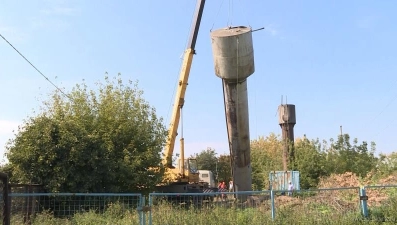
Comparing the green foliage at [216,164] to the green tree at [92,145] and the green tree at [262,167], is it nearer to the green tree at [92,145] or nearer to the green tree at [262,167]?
the green tree at [262,167]

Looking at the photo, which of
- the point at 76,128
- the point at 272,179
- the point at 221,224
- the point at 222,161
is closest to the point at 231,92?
the point at 76,128

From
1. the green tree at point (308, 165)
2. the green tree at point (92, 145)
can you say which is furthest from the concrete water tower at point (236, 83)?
the green tree at point (308, 165)

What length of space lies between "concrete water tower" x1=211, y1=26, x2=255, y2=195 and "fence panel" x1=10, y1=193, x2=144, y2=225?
6575 mm

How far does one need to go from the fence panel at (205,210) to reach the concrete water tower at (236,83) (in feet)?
18.8

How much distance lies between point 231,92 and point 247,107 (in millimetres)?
1000

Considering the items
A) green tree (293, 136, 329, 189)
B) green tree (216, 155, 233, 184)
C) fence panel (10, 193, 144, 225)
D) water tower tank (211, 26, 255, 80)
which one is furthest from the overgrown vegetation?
green tree (216, 155, 233, 184)

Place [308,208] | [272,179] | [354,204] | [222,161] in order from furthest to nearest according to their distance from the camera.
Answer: [222,161] → [272,179] → [354,204] → [308,208]

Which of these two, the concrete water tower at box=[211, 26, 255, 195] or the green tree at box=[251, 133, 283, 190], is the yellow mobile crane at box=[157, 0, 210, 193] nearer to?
the concrete water tower at box=[211, 26, 255, 195]

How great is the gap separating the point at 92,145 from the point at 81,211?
15.0 ft

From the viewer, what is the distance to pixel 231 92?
1772 centimetres

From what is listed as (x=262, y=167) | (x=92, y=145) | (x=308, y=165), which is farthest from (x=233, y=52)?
(x=262, y=167)

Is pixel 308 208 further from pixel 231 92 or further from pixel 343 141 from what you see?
pixel 343 141

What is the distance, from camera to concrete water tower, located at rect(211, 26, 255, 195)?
53.9ft

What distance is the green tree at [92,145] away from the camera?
623 inches
